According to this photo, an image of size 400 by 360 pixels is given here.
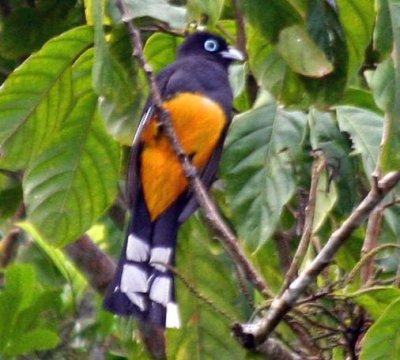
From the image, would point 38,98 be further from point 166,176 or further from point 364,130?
point 364,130

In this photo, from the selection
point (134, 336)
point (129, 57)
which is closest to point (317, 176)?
point (129, 57)

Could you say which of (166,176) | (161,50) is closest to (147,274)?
(166,176)

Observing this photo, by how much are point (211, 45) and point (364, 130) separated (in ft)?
2.67

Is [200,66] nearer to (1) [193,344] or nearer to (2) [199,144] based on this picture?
(2) [199,144]

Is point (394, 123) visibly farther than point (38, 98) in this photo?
No

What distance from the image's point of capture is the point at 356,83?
316 cm

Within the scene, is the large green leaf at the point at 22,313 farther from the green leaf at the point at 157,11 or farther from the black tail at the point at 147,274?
the green leaf at the point at 157,11

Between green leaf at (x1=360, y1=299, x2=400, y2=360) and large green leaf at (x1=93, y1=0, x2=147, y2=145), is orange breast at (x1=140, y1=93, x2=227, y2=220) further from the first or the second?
green leaf at (x1=360, y1=299, x2=400, y2=360)

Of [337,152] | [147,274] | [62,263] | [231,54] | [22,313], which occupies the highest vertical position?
[337,152]

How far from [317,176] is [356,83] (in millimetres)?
891

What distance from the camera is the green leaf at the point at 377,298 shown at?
224 cm

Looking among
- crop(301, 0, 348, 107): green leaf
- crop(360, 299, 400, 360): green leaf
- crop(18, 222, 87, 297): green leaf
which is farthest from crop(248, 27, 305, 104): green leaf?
crop(18, 222, 87, 297): green leaf

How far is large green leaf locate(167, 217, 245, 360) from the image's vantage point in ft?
9.20

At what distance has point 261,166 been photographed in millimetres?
2658
